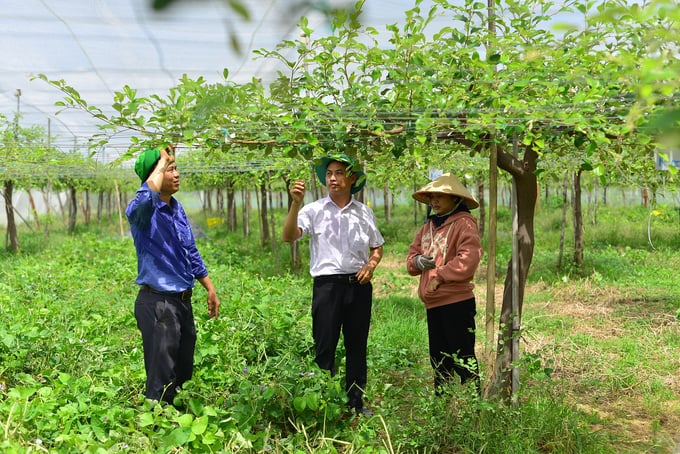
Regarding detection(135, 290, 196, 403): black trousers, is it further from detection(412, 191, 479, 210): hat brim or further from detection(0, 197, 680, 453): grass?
detection(412, 191, 479, 210): hat brim

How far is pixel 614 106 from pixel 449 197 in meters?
0.94

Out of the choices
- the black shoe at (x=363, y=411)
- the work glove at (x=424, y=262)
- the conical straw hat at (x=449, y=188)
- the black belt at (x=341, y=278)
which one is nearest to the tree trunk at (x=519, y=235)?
the conical straw hat at (x=449, y=188)

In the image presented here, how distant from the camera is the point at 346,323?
3.19 meters

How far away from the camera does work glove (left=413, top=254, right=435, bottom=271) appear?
3133 mm

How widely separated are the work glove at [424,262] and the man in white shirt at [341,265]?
205 mm

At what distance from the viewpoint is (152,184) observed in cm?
274

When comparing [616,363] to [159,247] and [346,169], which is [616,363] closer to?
[346,169]

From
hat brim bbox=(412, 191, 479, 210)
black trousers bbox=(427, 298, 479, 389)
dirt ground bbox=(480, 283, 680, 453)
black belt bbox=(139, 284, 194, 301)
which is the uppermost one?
hat brim bbox=(412, 191, 479, 210)

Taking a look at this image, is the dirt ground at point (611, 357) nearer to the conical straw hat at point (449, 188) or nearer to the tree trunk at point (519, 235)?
the tree trunk at point (519, 235)

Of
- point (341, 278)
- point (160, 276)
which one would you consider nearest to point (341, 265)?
point (341, 278)

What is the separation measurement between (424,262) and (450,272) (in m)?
0.17

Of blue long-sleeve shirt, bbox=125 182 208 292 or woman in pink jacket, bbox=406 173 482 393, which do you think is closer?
blue long-sleeve shirt, bbox=125 182 208 292

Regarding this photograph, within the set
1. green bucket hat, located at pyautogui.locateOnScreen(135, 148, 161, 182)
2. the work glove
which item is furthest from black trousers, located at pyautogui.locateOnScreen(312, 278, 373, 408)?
green bucket hat, located at pyautogui.locateOnScreen(135, 148, 161, 182)

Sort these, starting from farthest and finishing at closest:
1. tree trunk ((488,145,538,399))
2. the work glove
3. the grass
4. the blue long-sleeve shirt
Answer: the work glove → tree trunk ((488,145,538,399)) → the blue long-sleeve shirt → the grass
